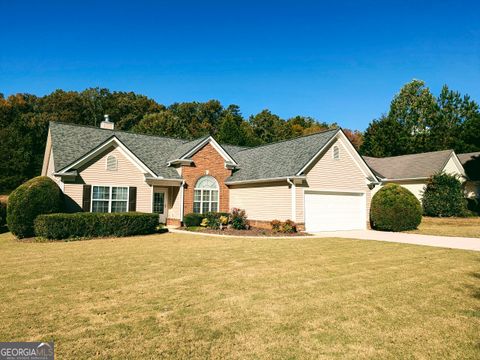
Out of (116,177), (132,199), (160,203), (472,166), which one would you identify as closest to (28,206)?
(116,177)

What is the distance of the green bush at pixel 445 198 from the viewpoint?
26391 millimetres

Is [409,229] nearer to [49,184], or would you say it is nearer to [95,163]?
[95,163]

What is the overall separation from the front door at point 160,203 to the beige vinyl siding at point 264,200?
4865mm

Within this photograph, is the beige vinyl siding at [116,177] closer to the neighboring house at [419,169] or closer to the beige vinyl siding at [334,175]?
the beige vinyl siding at [334,175]

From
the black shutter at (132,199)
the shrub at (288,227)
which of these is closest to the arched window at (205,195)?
the black shutter at (132,199)

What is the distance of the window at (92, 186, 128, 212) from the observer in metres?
18.0

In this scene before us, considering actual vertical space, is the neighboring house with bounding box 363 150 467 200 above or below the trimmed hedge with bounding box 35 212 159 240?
above

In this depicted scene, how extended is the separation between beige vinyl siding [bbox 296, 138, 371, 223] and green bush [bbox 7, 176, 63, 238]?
13149 mm

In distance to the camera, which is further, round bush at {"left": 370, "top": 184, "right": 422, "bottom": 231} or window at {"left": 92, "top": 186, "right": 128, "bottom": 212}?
round bush at {"left": 370, "top": 184, "right": 422, "bottom": 231}

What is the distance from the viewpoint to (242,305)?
571cm

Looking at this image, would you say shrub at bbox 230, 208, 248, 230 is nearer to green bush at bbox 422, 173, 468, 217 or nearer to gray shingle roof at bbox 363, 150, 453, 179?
gray shingle roof at bbox 363, 150, 453, 179

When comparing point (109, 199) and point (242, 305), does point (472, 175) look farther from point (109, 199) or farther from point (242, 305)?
point (242, 305)

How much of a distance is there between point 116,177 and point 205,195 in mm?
6182

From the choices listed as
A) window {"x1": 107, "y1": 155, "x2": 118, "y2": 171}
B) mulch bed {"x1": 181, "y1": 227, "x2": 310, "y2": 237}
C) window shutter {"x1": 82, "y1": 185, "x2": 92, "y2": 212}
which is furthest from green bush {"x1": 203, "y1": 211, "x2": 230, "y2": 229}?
window shutter {"x1": 82, "y1": 185, "x2": 92, "y2": 212}
